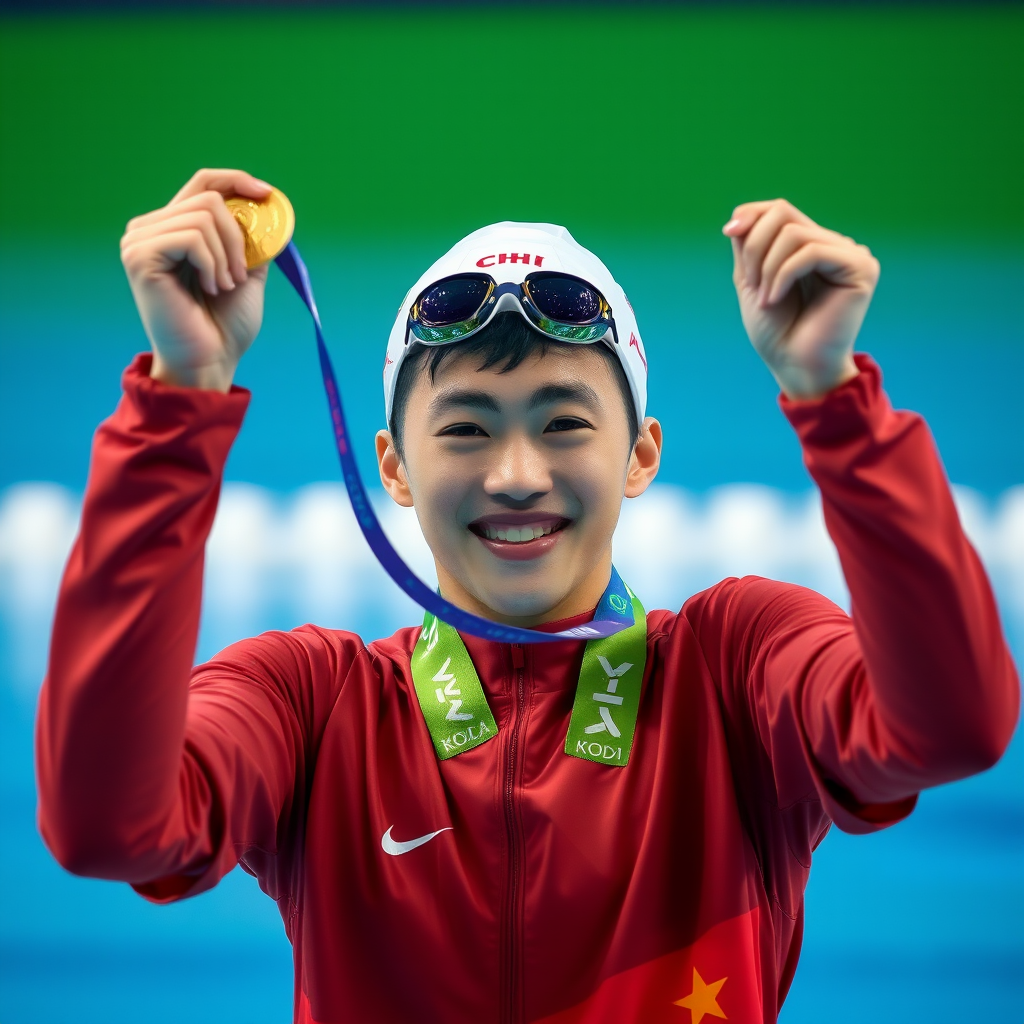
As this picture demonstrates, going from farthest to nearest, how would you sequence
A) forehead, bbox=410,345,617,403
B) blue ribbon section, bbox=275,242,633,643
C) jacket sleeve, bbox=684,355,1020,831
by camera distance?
forehead, bbox=410,345,617,403 → blue ribbon section, bbox=275,242,633,643 → jacket sleeve, bbox=684,355,1020,831

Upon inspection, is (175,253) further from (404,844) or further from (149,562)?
(404,844)

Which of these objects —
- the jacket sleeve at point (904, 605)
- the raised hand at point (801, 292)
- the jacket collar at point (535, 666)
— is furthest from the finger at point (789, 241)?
the jacket collar at point (535, 666)

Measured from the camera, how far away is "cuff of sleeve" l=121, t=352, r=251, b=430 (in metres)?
1.27

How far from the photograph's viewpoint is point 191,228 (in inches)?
51.4

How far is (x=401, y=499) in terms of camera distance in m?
2.05

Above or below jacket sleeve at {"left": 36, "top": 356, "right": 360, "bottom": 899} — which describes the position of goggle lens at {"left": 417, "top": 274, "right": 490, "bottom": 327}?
above

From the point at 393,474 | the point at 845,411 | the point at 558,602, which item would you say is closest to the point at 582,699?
the point at 558,602

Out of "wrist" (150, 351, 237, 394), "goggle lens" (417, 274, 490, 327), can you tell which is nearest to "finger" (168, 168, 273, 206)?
"wrist" (150, 351, 237, 394)

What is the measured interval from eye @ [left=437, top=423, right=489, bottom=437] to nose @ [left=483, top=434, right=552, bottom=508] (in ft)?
0.15

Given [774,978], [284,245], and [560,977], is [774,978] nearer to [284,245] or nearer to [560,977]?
[560,977]

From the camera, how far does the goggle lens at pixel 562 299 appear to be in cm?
179

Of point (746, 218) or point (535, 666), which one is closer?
point (746, 218)

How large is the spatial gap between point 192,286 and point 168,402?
0.16 meters

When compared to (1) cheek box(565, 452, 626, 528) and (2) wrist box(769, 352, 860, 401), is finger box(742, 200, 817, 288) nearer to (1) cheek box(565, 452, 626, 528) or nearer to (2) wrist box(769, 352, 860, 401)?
(2) wrist box(769, 352, 860, 401)
